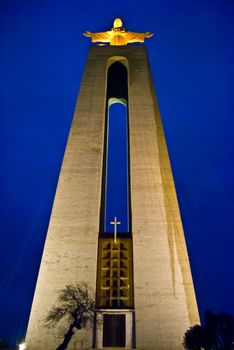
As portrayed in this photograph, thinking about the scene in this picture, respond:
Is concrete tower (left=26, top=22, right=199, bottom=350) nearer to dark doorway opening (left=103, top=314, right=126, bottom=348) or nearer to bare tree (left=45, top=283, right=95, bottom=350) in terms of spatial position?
dark doorway opening (left=103, top=314, right=126, bottom=348)

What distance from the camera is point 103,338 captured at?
33.3 feet

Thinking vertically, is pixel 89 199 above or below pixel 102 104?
below

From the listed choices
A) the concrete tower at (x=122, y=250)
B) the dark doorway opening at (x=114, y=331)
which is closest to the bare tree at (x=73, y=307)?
the concrete tower at (x=122, y=250)

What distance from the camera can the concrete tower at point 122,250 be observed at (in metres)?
10.1

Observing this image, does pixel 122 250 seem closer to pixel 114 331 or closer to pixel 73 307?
pixel 114 331

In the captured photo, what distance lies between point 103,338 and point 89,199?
15.8 feet

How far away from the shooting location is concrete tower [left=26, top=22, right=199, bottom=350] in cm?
1012

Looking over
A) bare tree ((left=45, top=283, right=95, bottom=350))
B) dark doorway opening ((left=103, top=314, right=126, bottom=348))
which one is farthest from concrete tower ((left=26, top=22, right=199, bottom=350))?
bare tree ((left=45, top=283, right=95, bottom=350))

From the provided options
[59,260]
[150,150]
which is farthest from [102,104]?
[59,260]

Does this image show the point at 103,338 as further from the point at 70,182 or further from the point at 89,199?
the point at 70,182

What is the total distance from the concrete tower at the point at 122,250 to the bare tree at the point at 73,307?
28cm

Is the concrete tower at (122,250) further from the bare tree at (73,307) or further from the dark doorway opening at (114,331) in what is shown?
the bare tree at (73,307)

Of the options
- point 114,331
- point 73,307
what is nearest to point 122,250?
point 114,331

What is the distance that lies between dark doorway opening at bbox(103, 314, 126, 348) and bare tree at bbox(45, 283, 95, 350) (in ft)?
2.32
